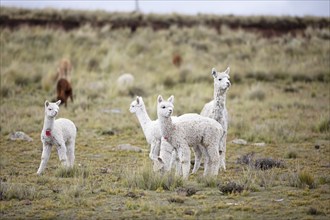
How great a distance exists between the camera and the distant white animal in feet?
83.7

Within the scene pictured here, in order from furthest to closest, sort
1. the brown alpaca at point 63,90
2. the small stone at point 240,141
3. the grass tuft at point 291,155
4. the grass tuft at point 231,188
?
1. the brown alpaca at point 63,90
2. the small stone at point 240,141
3. the grass tuft at point 291,155
4. the grass tuft at point 231,188

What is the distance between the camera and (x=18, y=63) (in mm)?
28641

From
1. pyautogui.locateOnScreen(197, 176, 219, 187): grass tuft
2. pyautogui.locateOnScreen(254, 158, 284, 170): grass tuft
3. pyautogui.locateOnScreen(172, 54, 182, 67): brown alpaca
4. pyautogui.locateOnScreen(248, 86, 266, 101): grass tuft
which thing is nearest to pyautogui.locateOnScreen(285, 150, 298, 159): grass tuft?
pyautogui.locateOnScreen(254, 158, 284, 170): grass tuft

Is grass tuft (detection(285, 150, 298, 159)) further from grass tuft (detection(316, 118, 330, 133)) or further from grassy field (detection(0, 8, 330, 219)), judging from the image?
grass tuft (detection(316, 118, 330, 133))

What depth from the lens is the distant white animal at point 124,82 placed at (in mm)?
25516

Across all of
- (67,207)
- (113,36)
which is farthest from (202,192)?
(113,36)

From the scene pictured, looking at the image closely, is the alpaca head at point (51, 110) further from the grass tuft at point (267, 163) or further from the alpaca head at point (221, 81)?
the grass tuft at point (267, 163)

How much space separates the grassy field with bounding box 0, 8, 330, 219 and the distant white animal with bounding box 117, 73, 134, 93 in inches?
10.7

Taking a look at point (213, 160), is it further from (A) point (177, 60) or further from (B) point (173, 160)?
(A) point (177, 60)

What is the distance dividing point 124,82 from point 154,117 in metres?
7.11

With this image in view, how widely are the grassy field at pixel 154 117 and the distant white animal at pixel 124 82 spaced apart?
0.27 metres

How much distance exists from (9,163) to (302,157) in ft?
23.3

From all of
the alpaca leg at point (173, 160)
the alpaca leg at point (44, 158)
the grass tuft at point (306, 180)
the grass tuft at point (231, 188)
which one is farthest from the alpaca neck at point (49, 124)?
the grass tuft at point (306, 180)

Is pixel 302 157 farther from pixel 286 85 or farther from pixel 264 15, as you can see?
pixel 264 15
